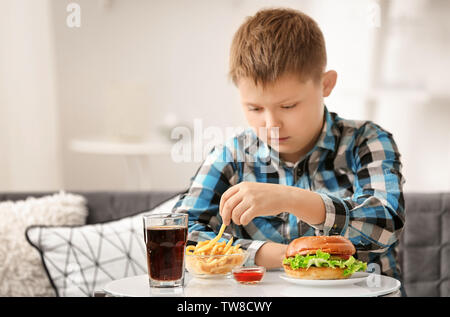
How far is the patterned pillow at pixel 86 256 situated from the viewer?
163 cm

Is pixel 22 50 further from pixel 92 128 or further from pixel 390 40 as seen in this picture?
pixel 390 40

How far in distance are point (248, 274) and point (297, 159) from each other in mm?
444

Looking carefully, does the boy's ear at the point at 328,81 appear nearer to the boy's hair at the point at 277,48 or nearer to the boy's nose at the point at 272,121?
the boy's hair at the point at 277,48

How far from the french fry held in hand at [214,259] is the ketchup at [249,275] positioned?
0.08 feet

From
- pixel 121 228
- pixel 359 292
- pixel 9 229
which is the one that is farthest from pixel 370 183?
A: pixel 9 229

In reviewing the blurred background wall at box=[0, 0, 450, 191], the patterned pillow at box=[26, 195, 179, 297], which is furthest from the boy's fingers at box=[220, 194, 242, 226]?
the blurred background wall at box=[0, 0, 450, 191]

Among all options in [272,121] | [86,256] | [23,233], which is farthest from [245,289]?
[23,233]

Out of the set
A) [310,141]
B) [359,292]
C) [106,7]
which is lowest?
[359,292]

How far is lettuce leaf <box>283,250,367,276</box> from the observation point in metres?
0.85

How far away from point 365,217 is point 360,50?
197 centimetres

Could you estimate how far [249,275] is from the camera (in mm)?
880

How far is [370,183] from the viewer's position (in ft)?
3.77

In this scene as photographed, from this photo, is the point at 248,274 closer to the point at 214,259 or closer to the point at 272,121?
Result: the point at 214,259

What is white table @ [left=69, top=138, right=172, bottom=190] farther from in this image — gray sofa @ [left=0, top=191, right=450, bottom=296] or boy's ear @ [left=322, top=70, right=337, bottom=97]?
boy's ear @ [left=322, top=70, right=337, bottom=97]
